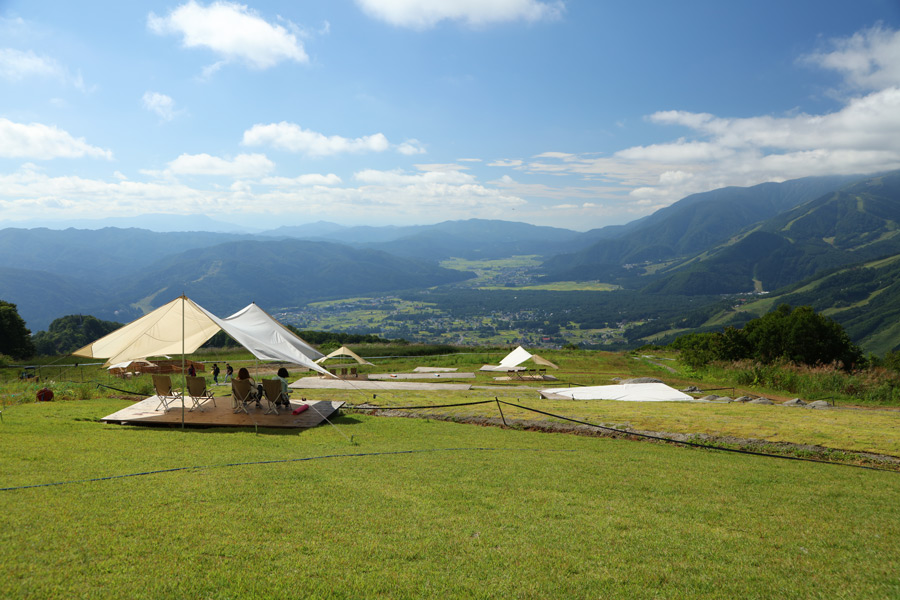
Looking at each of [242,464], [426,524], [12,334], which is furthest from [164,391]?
[12,334]

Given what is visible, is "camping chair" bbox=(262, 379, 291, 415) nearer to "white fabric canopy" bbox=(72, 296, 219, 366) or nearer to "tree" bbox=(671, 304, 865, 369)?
"white fabric canopy" bbox=(72, 296, 219, 366)

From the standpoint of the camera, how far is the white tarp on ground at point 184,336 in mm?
14508

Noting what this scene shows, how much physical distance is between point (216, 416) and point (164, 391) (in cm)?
195

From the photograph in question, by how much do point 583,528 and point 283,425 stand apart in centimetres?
905

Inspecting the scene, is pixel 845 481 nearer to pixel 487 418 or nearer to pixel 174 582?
pixel 487 418

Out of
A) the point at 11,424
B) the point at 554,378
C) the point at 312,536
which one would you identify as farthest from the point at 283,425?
A: the point at 554,378

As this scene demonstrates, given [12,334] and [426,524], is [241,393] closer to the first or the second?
[426,524]

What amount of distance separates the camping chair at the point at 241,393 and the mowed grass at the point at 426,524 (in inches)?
129

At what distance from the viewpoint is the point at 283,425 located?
42.5 ft

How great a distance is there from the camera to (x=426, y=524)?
6.34m

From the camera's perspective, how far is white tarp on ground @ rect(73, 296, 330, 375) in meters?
14.5

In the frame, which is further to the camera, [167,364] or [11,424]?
[167,364]

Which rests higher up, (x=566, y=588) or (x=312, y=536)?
(x=312, y=536)

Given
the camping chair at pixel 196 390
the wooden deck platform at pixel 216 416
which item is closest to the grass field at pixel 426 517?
the wooden deck platform at pixel 216 416
